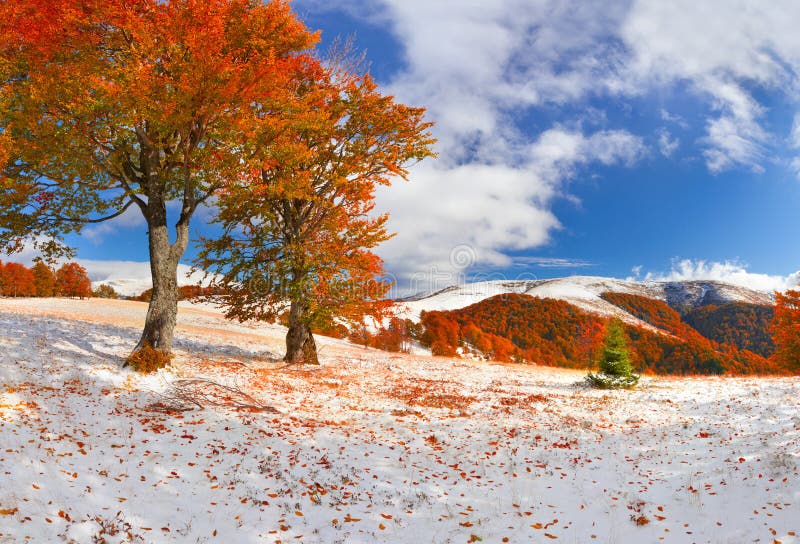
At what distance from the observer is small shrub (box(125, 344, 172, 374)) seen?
571 inches

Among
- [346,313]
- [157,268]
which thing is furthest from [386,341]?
[157,268]

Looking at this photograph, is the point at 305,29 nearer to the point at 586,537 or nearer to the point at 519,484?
the point at 519,484

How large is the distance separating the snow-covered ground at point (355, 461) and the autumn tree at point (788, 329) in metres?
17.9

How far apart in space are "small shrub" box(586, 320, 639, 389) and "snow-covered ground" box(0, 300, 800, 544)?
17.0 feet

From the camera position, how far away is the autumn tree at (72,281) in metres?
81.0

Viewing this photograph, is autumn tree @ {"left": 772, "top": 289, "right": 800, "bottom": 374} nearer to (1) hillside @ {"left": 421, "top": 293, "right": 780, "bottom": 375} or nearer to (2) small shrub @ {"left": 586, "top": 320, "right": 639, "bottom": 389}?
(2) small shrub @ {"left": 586, "top": 320, "right": 639, "bottom": 389}

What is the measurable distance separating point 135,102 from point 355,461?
12.3 meters

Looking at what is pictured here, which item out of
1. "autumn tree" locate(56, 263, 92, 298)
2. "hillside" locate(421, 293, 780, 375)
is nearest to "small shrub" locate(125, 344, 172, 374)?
"hillside" locate(421, 293, 780, 375)

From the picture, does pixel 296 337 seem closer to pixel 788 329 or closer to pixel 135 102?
pixel 135 102

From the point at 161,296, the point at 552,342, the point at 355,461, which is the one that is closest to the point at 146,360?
the point at 161,296

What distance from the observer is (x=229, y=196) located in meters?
17.5

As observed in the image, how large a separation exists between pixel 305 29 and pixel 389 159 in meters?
6.57

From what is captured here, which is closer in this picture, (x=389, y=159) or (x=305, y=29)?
(x=305, y=29)

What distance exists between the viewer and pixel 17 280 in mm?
86812
